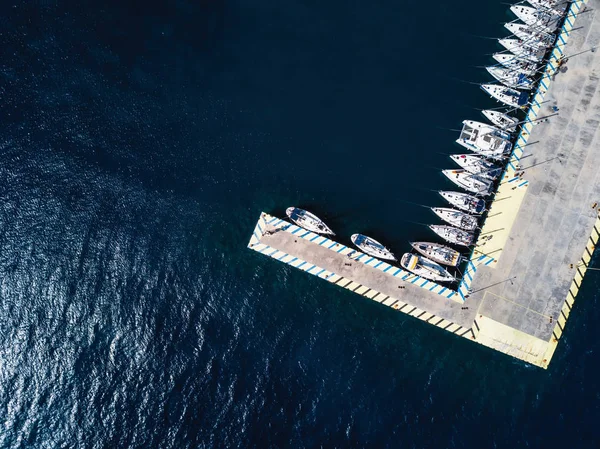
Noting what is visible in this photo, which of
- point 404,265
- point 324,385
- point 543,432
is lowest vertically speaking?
point 324,385

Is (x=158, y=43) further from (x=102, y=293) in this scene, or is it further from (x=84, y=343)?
(x=84, y=343)

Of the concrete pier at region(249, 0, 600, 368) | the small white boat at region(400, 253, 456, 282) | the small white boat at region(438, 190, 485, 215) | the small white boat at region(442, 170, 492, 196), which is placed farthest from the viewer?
the small white boat at region(442, 170, 492, 196)

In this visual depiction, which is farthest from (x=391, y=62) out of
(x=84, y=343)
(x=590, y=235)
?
(x=84, y=343)

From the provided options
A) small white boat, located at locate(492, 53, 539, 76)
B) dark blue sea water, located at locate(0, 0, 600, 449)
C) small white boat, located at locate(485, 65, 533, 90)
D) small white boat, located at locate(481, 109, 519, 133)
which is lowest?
dark blue sea water, located at locate(0, 0, 600, 449)

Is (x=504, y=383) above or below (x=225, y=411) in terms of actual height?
above

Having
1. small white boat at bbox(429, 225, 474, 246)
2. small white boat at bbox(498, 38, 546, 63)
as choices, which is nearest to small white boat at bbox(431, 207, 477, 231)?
small white boat at bbox(429, 225, 474, 246)

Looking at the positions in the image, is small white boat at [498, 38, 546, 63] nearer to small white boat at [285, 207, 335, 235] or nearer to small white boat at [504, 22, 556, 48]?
small white boat at [504, 22, 556, 48]

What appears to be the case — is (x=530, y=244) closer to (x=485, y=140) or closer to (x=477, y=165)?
(x=477, y=165)
